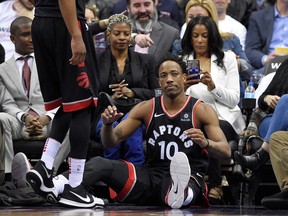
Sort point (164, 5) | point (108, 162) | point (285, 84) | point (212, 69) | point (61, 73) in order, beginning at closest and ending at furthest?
point (61, 73) < point (108, 162) < point (285, 84) < point (212, 69) < point (164, 5)

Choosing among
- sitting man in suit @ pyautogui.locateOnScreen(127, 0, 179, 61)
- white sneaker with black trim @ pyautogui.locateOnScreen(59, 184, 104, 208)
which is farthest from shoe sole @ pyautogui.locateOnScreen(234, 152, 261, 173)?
sitting man in suit @ pyautogui.locateOnScreen(127, 0, 179, 61)

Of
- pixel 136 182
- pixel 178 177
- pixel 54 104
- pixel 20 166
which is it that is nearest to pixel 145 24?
pixel 20 166

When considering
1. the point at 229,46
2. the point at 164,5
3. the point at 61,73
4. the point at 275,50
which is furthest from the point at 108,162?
the point at 164,5

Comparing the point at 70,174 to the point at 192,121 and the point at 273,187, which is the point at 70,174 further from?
the point at 273,187

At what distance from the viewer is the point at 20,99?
36.1 feet

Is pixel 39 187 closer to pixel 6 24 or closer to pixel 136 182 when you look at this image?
pixel 136 182

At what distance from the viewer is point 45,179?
8.39 m

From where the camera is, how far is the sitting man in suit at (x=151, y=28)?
39.7 feet

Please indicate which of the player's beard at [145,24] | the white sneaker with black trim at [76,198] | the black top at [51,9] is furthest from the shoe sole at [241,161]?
the player's beard at [145,24]

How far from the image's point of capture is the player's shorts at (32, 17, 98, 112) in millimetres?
8133

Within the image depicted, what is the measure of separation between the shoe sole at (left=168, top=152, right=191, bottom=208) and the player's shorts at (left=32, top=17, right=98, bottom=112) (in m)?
1.19

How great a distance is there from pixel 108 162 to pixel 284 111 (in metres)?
1.75

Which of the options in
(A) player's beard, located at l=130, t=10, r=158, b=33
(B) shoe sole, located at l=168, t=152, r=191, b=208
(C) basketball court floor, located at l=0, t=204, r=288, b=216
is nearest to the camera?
(C) basketball court floor, located at l=0, t=204, r=288, b=216

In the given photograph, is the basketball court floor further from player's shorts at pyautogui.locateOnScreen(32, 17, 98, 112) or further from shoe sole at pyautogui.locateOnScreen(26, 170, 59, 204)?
player's shorts at pyautogui.locateOnScreen(32, 17, 98, 112)
